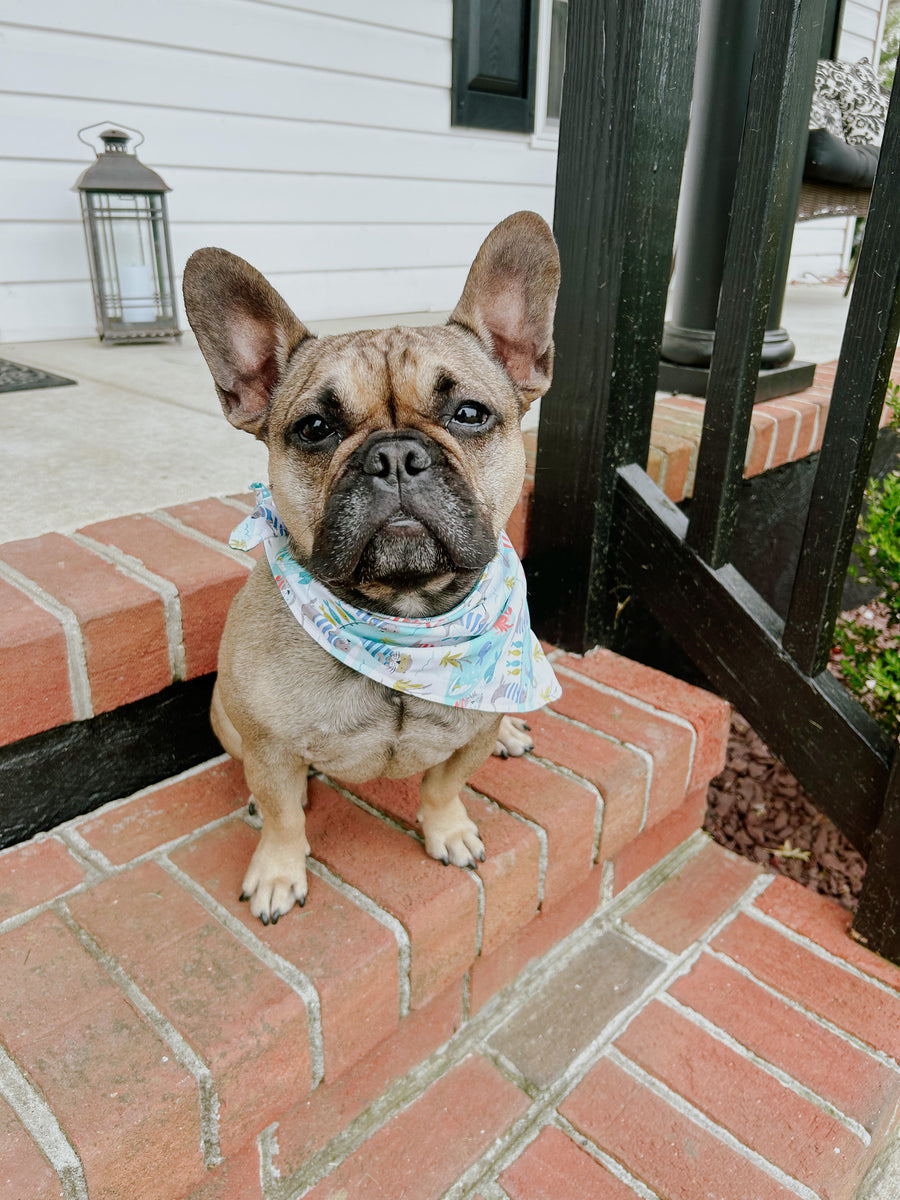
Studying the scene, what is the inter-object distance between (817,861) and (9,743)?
2076 mm

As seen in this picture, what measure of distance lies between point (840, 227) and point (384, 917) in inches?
354

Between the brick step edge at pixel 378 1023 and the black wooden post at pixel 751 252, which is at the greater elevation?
the black wooden post at pixel 751 252

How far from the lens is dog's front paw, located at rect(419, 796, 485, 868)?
156cm

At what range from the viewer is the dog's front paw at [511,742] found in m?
1.87

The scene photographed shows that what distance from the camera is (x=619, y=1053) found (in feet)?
5.30

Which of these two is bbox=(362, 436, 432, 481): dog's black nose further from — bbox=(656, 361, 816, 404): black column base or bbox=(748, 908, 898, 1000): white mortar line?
bbox=(656, 361, 816, 404): black column base

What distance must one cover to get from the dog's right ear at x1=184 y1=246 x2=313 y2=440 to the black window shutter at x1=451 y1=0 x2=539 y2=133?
4270 millimetres

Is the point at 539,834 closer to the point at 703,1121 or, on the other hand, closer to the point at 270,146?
the point at 703,1121

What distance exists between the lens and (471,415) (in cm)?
144

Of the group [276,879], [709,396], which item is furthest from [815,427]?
[276,879]

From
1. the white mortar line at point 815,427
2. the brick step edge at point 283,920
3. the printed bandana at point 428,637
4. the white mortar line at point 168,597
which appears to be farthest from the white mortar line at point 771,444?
the white mortar line at point 168,597

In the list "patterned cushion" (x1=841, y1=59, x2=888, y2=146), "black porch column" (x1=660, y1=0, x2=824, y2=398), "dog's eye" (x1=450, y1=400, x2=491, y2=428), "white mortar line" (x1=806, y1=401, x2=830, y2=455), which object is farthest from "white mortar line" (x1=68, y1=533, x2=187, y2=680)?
"patterned cushion" (x1=841, y1=59, x2=888, y2=146)

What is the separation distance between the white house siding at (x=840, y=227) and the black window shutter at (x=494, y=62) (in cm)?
334

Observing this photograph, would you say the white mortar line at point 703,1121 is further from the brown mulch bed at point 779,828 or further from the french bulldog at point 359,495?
the brown mulch bed at point 779,828
